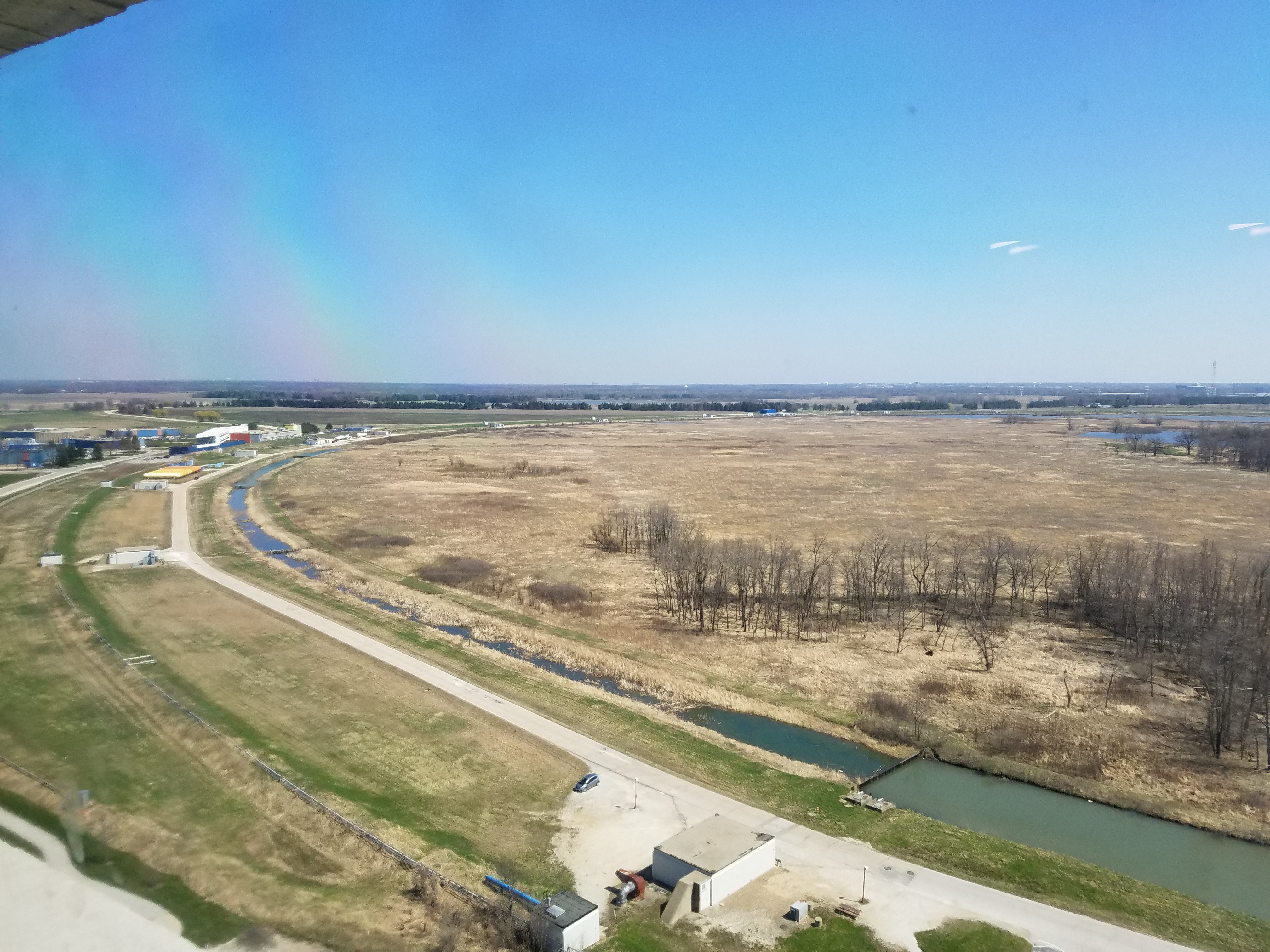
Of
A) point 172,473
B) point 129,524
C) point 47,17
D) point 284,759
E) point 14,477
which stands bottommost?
point 284,759

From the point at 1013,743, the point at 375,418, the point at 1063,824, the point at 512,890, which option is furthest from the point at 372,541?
the point at 375,418

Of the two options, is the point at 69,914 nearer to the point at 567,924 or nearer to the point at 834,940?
the point at 567,924

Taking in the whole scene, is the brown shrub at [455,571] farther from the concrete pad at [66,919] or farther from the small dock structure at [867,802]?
the concrete pad at [66,919]

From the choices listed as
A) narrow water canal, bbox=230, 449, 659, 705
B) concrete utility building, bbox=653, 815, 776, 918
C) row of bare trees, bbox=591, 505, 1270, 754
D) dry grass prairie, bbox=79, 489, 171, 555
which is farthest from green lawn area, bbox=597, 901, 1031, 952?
dry grass prairie, bbox=79, 489, 171, 555

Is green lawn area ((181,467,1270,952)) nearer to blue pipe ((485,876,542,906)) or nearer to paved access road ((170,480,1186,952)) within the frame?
paved access road ((170,480,1186,952))

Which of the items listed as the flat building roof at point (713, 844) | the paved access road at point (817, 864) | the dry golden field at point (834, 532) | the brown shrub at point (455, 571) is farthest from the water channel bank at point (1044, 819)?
the brown shrub at point (455, 571)

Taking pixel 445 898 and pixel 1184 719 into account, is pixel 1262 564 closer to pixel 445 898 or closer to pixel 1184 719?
pixel 1184 719
